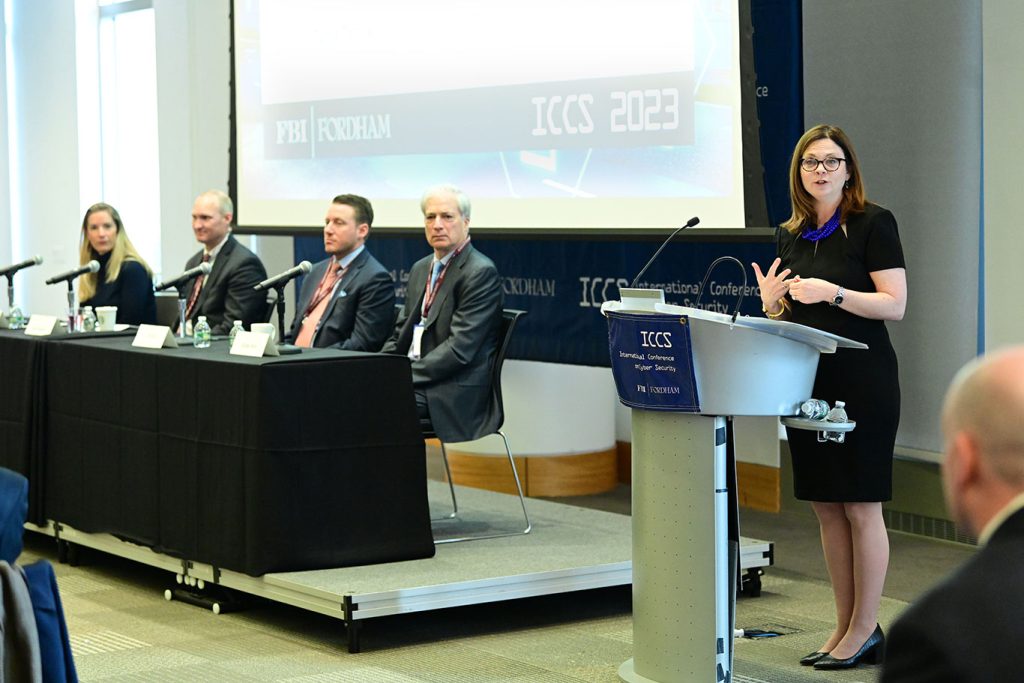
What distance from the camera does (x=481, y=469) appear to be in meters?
6.94

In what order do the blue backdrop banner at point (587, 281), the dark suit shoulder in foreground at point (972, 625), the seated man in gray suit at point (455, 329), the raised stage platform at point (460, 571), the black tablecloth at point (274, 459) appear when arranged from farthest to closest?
the blue backdrop banner at point (587, 281) < the seated man in gray suit at point (455, 329) < the black tablecloth at point (274, 459) < the raised stage platform at point (460, 571) < the dark suit shoulder in foreground at point (972, 625)

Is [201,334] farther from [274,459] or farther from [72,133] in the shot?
[72,133]

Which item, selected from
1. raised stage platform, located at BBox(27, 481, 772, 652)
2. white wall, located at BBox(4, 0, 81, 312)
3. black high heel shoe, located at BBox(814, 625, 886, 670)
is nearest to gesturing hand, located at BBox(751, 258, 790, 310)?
black high heel shoe, located at BBox(814, 625, 886, 670)

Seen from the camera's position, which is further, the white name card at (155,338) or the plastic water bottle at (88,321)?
the plastic water bottle at (88,321)

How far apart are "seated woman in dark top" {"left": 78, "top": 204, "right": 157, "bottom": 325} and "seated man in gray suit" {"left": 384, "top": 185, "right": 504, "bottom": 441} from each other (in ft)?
6.55

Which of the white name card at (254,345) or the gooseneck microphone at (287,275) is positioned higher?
the gooseneck microphone at (287,275)

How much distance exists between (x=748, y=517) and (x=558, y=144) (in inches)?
69.6

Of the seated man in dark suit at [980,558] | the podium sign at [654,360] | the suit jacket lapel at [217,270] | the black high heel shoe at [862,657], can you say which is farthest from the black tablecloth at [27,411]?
the seated man in dark suit at [980,558]

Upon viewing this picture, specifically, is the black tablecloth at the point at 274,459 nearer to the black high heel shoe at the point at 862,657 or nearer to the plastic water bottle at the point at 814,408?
the black high heel shoe at the point at 862,657

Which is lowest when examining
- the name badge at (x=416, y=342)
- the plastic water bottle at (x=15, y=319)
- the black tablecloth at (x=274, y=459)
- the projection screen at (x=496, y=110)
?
the black tablecloth at (x=274, y=459)

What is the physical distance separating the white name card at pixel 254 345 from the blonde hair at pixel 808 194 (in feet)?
5.35

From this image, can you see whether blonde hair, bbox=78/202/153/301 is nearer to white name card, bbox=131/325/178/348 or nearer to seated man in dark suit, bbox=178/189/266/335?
seated man in dark suit, bbox=178/189/266/335

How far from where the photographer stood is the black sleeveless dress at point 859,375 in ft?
12.2

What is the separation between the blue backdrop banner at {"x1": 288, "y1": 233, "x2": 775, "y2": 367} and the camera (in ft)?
19.2
